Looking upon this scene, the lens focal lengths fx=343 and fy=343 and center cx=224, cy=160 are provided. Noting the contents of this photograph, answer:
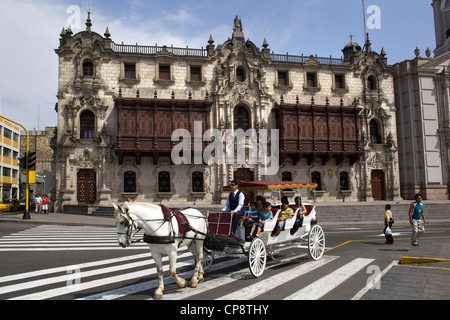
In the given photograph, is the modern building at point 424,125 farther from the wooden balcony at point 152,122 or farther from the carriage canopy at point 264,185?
the carriage canopy at point 264,185

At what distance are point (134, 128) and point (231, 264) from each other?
841 inches

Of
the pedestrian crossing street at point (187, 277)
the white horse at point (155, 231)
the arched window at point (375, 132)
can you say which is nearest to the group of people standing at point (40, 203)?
the pedestrian crossing street at point (187, 277)

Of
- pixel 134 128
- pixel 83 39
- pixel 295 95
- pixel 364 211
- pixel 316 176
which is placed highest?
pixel 83 39

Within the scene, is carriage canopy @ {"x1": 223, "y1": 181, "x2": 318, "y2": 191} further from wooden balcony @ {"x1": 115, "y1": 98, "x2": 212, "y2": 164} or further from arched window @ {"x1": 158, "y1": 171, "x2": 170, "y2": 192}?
arched window @ {"x1": 158, "y1": 171, "x2": 170, "y2": 192}

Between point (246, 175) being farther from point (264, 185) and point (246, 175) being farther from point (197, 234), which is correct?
point (197, 234)

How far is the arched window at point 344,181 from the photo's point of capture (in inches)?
1303

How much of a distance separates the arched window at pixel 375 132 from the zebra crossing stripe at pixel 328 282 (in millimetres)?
27792

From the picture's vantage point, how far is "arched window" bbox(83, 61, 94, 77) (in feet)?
97.1

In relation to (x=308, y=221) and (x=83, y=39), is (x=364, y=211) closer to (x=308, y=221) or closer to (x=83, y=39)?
(x=308, y=221)

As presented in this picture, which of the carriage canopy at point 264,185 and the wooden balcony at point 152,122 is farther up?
the wooden balcony at point 152,122

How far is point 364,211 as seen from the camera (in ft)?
87.1

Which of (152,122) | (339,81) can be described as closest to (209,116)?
(152,122)
